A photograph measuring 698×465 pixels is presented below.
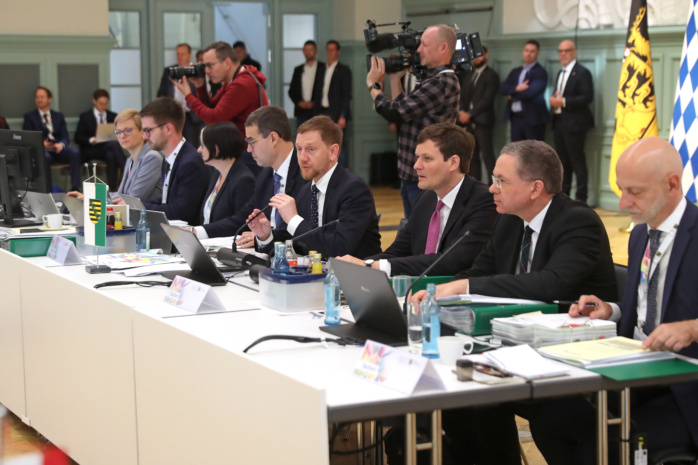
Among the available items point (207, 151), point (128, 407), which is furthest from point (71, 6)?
point (128, 407)

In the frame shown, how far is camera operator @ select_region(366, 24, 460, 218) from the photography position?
504 centimetres

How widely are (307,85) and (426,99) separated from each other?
638 cm

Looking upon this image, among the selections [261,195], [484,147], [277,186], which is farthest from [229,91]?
[484,147]

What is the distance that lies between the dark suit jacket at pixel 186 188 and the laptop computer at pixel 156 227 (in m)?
0.96

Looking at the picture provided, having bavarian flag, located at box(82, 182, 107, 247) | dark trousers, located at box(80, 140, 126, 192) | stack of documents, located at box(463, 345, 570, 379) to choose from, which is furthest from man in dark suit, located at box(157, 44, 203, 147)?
stack of documents, located at box(463, 345, 570, 379)

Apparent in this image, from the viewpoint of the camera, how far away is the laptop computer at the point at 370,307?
7.50 feet

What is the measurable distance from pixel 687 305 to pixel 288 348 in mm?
990

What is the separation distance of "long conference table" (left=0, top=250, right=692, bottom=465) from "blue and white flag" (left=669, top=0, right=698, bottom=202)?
2831mm

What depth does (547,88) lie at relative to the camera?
32.1 feet

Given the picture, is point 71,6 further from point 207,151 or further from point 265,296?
point 265,296

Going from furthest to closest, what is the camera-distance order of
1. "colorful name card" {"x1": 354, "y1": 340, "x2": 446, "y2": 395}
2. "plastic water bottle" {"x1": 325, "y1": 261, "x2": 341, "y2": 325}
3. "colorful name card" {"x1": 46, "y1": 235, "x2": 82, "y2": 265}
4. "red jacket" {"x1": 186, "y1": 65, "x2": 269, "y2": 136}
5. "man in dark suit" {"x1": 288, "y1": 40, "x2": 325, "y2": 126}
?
"man in dark suit" {"x1": 288, "y1": 40, "x2": 325, "y2": 126}
"red jacket" {"x1": 186, "y1": 65, "x2": 269, "y2": 136}
"colorful name card" {"x1": 46, "y1": 235, "x2": 82, "y2": 265}
"plastic water bottle" {"x1": 325, "y1": 261, "x2": 341, "y2": 325}
"colorful name card" {"x1": 354, "y1": 340, "x2": 446, "y2": 395}

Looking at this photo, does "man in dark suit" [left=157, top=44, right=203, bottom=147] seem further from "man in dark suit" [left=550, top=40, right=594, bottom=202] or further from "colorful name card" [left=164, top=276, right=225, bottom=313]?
"colorful name card" [left=164, top=276, right=225, bottom=313]

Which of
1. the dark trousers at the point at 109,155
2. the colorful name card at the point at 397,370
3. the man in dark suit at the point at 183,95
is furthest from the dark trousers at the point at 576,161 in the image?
the colorful name card at the point at 397,370

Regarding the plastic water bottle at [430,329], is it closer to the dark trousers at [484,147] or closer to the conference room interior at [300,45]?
the conference room interior at [300,45]
